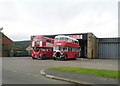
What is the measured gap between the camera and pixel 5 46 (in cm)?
6138

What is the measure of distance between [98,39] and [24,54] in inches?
694

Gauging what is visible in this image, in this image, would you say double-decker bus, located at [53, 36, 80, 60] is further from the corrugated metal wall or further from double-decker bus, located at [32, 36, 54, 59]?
the corrugated metal wall

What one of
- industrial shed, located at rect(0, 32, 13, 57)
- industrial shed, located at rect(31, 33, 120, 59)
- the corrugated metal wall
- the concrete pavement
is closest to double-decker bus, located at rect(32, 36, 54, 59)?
industrial shed, located at rect(31, 33, 120, 59)

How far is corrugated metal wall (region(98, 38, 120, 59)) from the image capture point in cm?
5566

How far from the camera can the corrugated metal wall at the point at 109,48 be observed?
5566 centimetres

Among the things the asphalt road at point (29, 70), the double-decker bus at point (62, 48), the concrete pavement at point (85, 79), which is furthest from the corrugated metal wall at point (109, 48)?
the concrete pavement at point (85, 79)

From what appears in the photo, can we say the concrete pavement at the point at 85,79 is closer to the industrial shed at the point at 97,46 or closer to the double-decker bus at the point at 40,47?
the double-decker bus at the point at 40,47

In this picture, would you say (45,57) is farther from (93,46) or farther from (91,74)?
(91,74)

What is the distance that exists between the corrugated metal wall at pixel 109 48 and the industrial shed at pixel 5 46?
813 inches

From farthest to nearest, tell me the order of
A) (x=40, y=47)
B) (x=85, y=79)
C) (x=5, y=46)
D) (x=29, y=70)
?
(x=5, y=46)
(x=40, y=47)
(x=29, y=70)
(x=85, y=79)

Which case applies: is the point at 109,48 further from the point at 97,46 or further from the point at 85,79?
the point at 85,79

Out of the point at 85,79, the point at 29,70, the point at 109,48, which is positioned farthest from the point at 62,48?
the point at 85,79

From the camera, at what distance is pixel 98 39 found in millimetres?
58250

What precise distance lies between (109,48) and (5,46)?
23.9 metres
